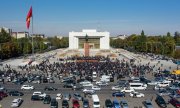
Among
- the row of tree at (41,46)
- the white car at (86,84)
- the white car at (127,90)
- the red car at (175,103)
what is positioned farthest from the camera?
the row of tree at (41,46)

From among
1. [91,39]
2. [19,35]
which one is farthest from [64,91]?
[19,35]

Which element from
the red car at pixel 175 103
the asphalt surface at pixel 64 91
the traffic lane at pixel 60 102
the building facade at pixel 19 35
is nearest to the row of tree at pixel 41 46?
the asphalt surface at pixel 64 91

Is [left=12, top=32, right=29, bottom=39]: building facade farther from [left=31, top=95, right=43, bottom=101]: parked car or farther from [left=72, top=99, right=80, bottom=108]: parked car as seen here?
[left=72, top=99, right=80, bottom=108]: parked car

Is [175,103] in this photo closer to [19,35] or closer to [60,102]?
[60,102]

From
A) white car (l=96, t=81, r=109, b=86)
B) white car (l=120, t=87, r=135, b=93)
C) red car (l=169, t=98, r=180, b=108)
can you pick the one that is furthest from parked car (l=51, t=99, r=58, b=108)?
white car (l=96, t=81, r=109, b=86)

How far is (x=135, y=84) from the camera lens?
2423cm

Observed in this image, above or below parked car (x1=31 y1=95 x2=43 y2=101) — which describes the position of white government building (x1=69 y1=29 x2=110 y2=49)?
above

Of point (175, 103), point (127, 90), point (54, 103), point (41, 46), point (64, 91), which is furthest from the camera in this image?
point (41, 46)

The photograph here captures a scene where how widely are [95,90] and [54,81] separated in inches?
219

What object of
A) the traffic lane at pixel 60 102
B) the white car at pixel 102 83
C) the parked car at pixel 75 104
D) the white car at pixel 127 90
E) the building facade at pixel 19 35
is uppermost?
the building facade at pixel 19 35

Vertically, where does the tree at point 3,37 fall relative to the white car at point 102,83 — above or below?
above

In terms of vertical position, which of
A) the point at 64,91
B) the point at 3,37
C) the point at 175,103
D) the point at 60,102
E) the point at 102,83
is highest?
the point at 3,37

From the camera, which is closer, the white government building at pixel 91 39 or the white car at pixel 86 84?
the white car at pixel 86 84

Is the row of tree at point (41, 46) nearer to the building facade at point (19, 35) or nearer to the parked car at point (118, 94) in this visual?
the parked car at point (118, 94)
